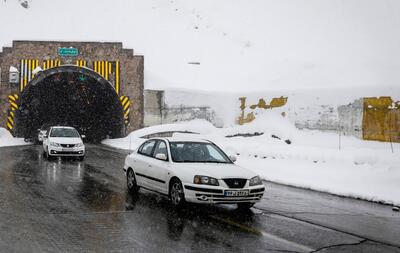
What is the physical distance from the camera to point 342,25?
199 ft

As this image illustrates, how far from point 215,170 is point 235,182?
52cm

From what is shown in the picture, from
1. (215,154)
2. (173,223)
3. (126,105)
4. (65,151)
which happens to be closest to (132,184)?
(215,154)

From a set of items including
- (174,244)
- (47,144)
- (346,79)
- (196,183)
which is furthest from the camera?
(346,79)

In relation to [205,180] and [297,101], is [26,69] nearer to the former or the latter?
[297,101]

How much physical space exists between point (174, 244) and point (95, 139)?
1541 inches

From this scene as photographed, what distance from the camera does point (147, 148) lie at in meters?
12.1

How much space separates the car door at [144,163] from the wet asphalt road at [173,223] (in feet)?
1.25

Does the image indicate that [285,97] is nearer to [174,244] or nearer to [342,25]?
[174,244]

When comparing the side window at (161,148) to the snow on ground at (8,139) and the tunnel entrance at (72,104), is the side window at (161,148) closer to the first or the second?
the tunnel entrance at (72,104)

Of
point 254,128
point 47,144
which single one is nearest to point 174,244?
point 47,144

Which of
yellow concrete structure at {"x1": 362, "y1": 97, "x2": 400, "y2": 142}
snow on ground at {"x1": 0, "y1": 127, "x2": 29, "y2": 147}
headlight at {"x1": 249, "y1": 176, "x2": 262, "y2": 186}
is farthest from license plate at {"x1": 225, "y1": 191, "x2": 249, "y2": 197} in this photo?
snow on ground at {"x1": 0, "y1": 127, "x2": 29, "y2": 147}

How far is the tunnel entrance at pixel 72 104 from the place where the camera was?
120 feet

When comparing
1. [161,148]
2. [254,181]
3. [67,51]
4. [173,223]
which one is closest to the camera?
[173,223]

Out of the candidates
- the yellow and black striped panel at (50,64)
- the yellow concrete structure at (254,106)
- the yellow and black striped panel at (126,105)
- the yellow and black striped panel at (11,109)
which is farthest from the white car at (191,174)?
the yellow and black striped panel at (11,109)
